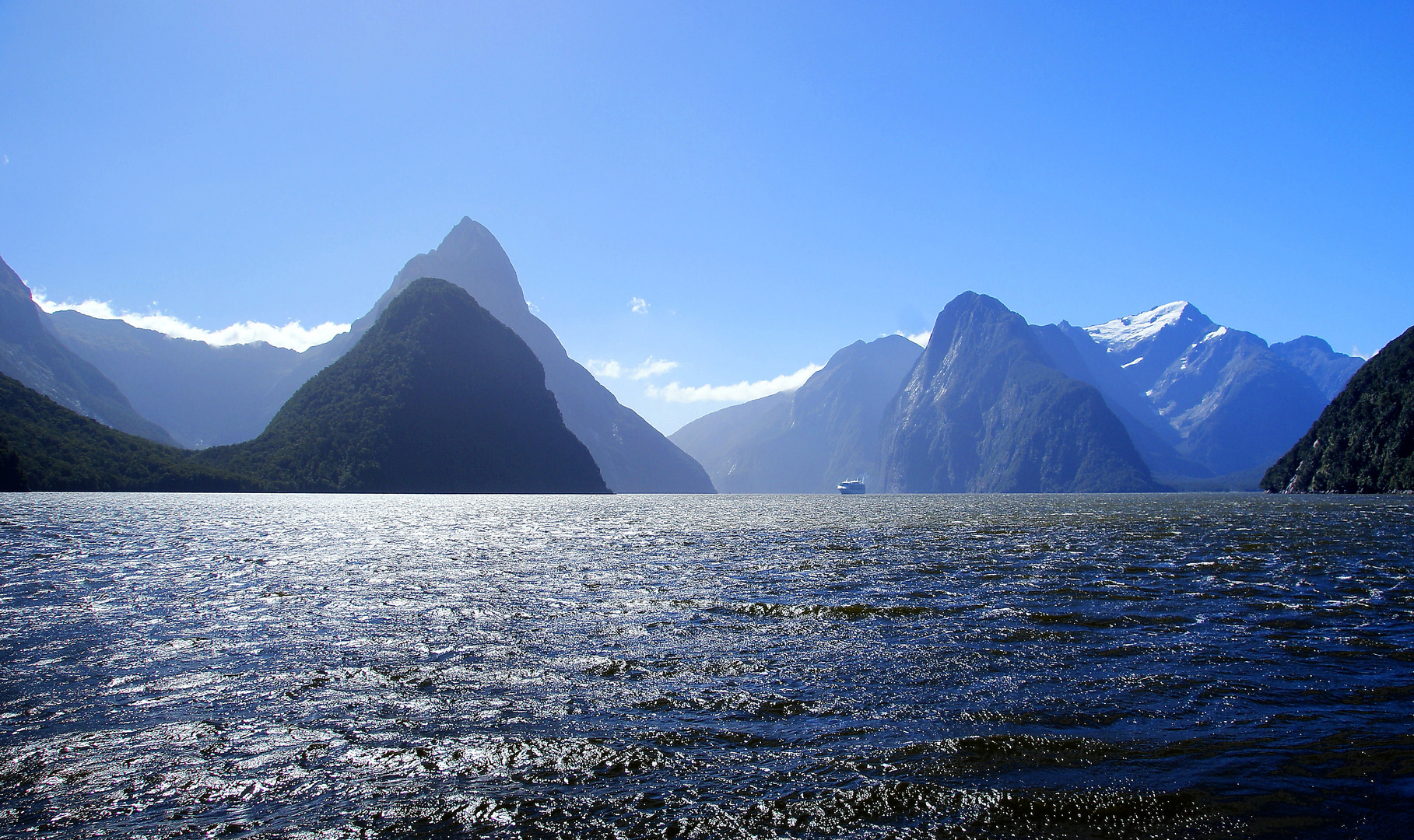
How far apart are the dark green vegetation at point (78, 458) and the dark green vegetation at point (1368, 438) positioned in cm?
26950

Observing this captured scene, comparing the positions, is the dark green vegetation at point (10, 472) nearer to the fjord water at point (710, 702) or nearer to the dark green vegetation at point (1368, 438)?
the fjord water at point (710, 702)

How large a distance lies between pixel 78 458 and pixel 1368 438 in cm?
29346

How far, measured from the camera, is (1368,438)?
167 m

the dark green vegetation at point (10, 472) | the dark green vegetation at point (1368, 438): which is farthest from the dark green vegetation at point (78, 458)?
the dark green vegetation at point (1368, 438)

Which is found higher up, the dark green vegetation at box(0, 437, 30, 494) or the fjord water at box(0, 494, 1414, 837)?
the dark green vegetation at box(0, 437, 30, 494)

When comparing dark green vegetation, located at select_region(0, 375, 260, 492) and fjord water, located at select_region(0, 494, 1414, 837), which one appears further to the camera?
dark green vegetation, located at select_region(0, 375, 260, 492)

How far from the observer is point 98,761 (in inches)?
458

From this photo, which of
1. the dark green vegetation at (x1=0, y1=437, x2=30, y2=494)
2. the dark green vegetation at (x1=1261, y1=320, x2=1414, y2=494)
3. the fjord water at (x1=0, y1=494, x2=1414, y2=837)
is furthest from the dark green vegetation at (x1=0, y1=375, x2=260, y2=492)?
the dark green vegetation at (x1=1261, y1=320, x2=1414, y2=494)

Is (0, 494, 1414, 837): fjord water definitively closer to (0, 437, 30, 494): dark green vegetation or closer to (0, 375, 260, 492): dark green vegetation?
(0, 437, 30, 494): dark green vegetation

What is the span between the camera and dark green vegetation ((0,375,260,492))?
136250mm

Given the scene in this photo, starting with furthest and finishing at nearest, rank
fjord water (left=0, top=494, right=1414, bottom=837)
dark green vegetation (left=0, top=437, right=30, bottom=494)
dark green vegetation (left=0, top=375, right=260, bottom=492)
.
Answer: dark green vegetation (left=0, top=375, right=260, bottom=492), dark green vegetation (left=0, top=437, right=30, bottom=494), fjord water (left=0, top=494, right=1414, bottom=837)

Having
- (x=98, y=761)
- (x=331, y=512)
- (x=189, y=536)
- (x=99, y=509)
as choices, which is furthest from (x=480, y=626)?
(x=99, y=509)

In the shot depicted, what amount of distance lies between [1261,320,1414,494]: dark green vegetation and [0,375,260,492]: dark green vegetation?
26950 cm

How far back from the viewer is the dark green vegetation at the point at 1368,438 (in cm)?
15550
